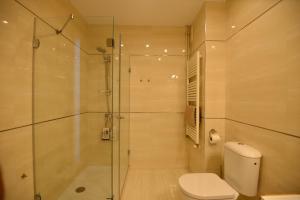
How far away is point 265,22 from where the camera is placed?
1.28m

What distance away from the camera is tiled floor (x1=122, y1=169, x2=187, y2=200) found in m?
2.00

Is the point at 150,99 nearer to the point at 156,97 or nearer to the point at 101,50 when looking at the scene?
the point at 156,97

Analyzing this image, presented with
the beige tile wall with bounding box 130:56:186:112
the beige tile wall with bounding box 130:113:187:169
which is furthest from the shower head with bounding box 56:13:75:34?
the beige tile wall with bounding box 130:113:187:169

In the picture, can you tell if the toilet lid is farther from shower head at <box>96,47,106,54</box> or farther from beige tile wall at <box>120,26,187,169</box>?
shower head at <box>96,47,106,54</box>

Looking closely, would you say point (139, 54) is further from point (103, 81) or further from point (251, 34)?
point (251, 34)

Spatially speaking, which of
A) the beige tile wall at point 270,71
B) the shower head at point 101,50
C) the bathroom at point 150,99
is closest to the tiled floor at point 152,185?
the bathroom at point 150,99

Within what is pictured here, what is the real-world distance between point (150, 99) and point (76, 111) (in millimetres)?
1116

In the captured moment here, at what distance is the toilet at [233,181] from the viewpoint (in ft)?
4.23

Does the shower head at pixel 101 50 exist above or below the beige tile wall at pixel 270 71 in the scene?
above

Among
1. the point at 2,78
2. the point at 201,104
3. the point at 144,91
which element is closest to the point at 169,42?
the point at 144,91

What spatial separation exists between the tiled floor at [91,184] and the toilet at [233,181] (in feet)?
2.94

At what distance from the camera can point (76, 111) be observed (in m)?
2.18

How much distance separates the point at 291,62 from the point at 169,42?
72.2 inches

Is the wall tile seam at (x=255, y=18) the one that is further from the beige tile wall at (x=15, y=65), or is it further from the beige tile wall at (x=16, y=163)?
the beige tile wall at (x=16, y=163)
